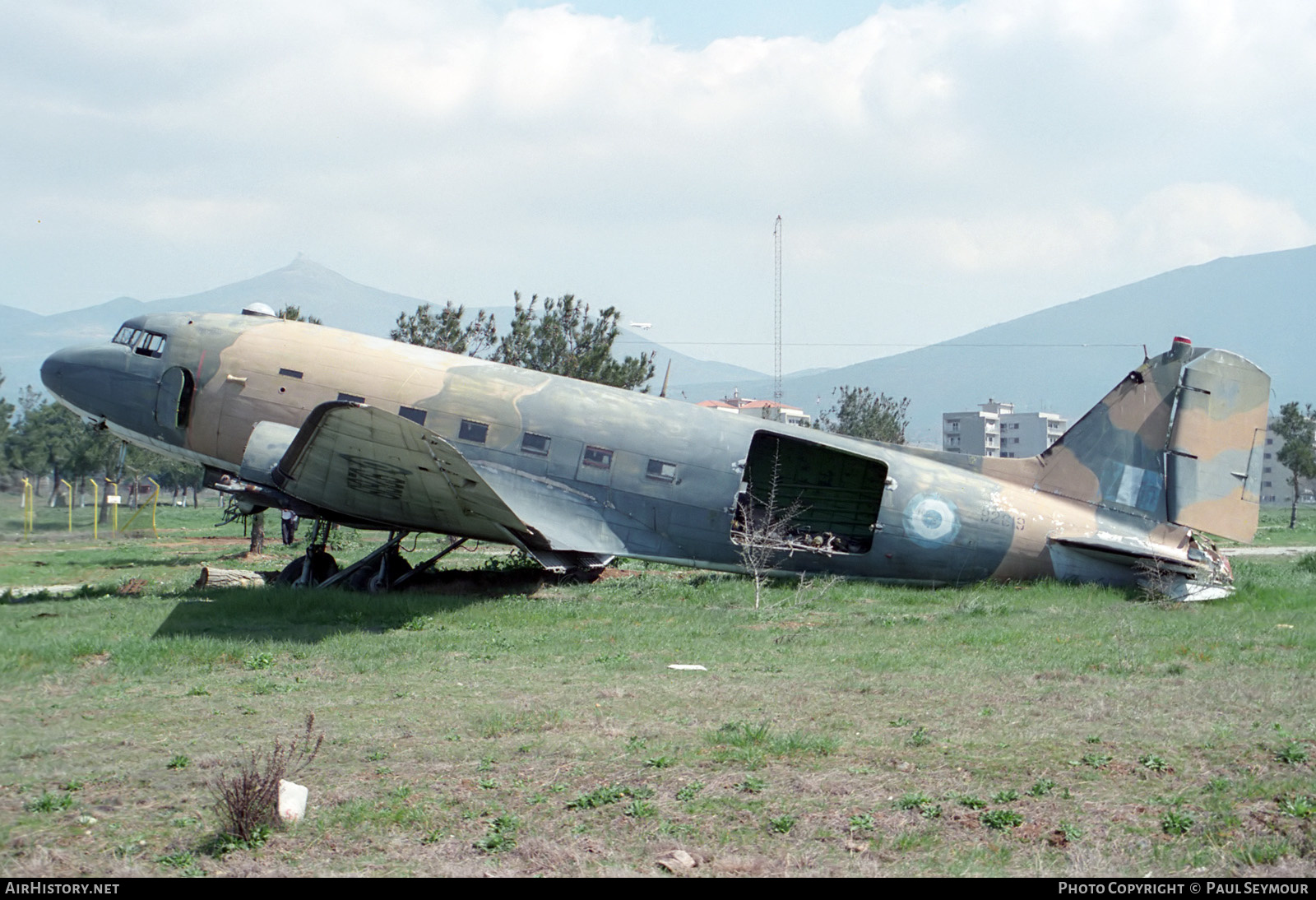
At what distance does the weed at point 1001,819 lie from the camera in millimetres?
7117

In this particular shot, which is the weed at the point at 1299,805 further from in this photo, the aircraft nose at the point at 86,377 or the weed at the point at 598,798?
the aircraft nose at the point at 86,377

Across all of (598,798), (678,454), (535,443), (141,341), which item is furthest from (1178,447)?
(141,341)

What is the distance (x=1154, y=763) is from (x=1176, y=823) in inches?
52.0

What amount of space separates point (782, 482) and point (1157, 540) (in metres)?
7.62

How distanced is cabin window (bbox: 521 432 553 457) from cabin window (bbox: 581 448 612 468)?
2.44 feet

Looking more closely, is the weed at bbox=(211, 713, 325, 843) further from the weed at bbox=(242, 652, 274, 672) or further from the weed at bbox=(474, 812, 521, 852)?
the weed at bbox=(242, 652, 274, 672)

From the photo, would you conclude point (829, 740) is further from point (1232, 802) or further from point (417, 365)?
point (417, 365)

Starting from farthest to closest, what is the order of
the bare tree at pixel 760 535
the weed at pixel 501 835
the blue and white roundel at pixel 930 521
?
the blue and white roundel at pixel 930 521, the bare tree at pixel 760 535, the weed at pixel 501 835

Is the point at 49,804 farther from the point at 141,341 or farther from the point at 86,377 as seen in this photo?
the point at 86,377

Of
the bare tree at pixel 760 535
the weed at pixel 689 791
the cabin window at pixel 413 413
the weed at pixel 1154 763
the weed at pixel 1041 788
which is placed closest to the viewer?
the weed at pixel 689 791

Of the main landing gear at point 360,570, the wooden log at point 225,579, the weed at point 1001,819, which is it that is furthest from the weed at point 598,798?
the wooden log at point 225,579

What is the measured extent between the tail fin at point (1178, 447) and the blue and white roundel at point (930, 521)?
7.53 feet

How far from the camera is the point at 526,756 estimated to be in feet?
28.3

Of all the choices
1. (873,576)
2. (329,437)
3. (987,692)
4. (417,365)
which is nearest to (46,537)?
(417,365)
